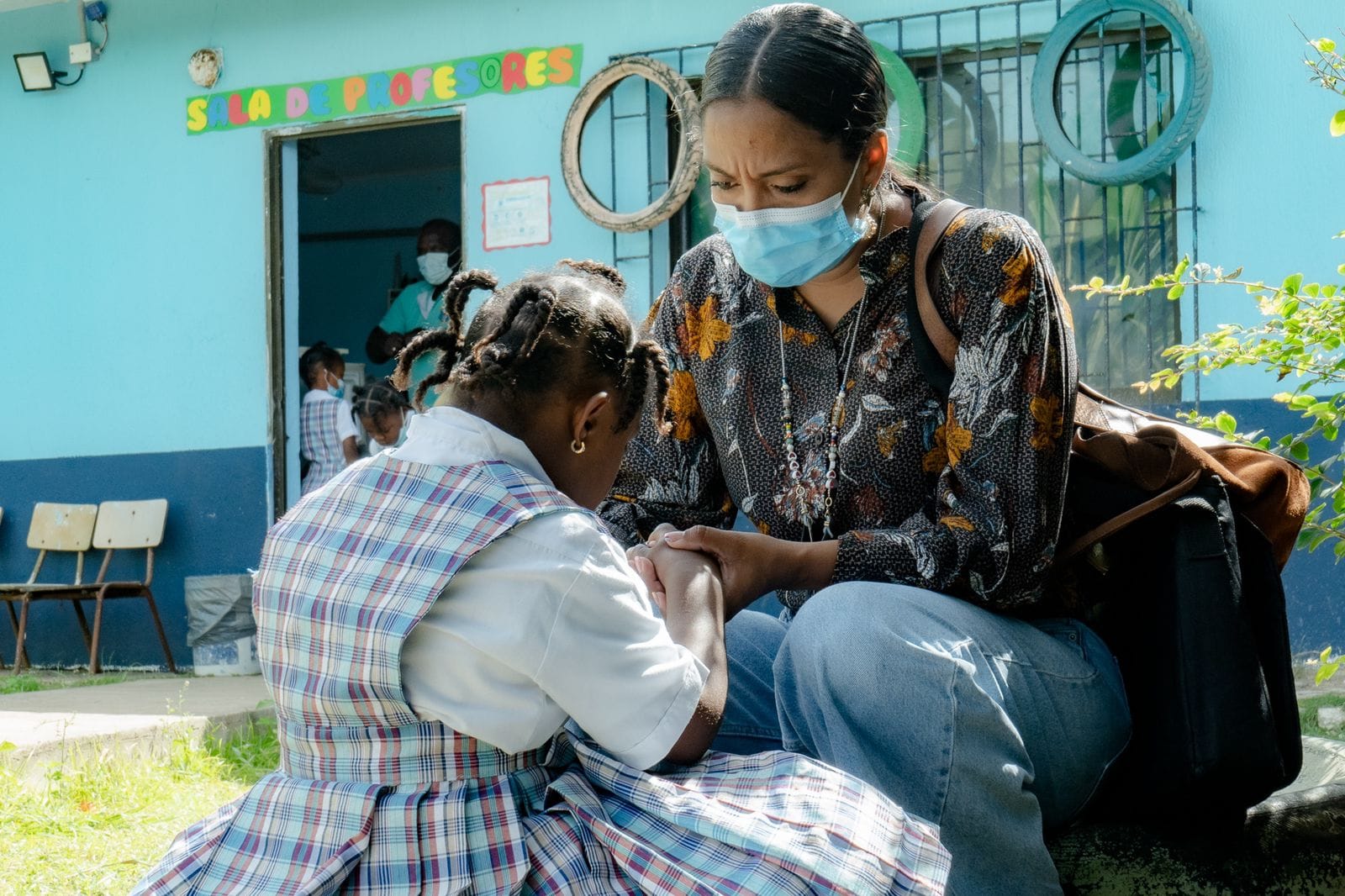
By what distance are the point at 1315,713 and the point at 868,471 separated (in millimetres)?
2903

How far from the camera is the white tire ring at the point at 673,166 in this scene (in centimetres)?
577

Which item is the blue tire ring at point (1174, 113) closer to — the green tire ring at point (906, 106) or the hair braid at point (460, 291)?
the green tire ring at point (906, 106)

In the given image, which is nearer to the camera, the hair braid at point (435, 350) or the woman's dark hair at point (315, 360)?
the hair braid at point (435, 350)

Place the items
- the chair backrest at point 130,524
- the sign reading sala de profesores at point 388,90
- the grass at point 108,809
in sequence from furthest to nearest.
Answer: the chair backrest at point 130,524 → the sign reading sala de profesores at point 388,90 → the grass at point 108,809

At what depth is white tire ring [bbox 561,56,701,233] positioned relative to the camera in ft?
18.9

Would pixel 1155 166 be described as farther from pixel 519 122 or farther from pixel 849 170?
pixel 849 170

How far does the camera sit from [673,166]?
6105 mm

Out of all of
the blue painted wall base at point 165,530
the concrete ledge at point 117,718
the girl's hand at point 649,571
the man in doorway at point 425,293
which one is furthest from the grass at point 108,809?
the man in doorway at point 425,293

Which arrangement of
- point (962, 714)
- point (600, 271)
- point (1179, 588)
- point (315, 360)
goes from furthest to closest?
1. point (315, 360)
2. point (600, 271)
3. point (1179, 588)
4. point (962, 714)

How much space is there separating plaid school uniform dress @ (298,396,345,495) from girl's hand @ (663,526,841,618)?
5652mm

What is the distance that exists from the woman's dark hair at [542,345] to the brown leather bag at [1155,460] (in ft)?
1.53

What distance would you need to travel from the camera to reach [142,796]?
379 cm

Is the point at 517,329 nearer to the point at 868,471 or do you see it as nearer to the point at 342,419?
the point at 868,471

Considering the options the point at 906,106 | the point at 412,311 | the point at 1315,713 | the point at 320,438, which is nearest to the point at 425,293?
the point at 412,311
